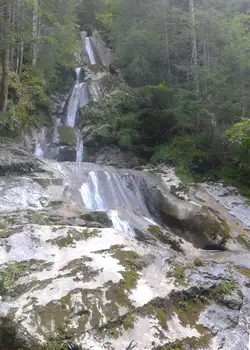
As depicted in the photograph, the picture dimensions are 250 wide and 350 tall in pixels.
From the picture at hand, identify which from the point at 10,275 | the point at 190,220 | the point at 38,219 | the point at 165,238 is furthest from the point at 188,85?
the point at 10,275

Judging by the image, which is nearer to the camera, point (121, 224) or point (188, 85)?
point (121, 224)

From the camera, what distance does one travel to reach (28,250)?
5.82m

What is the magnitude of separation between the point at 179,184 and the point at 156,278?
773 cm

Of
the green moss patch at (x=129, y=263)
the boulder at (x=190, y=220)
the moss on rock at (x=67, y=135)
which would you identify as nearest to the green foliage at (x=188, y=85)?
the moss on rock at (x=67, y=135)

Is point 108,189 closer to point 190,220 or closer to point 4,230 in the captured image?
point 190,220

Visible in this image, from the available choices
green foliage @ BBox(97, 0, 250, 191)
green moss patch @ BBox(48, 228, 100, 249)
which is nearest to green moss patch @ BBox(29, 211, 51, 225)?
green moss patch @ BBox(48, 228, 100, 249)

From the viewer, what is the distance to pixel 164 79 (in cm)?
1878

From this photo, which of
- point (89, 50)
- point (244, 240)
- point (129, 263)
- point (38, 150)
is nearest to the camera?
point (129, 263)

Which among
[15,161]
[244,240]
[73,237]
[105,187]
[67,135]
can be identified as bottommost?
[244,240]

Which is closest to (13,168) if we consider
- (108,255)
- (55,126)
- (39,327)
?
(108,255)

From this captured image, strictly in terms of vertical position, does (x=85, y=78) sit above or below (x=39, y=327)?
above

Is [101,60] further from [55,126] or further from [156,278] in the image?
[156,278]

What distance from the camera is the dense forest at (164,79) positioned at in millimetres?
Answer: 13914

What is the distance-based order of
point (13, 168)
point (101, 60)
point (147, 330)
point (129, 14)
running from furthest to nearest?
point (101, 60) → point (129, 14) → point (13, 168) → point (147, 330)
